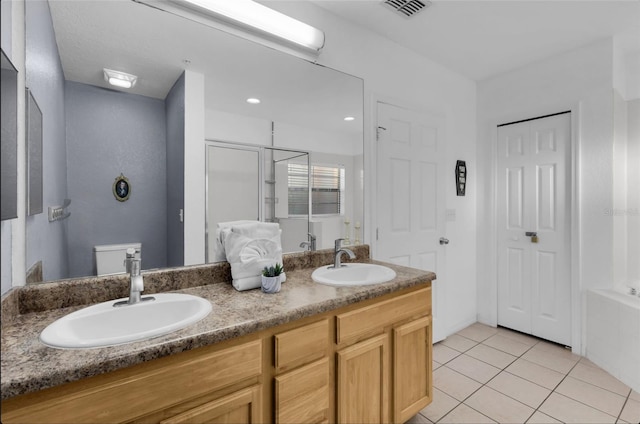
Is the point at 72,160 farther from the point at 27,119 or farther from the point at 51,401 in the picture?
the point at 51,401

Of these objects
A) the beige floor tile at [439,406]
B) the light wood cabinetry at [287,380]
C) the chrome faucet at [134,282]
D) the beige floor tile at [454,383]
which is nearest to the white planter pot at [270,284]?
the light wood cabinetry at [287,380]

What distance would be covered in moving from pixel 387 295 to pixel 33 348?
1.29 meters

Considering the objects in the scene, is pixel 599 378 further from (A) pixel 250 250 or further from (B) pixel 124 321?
(B) pixel 124 321

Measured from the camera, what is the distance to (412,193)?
255 cm

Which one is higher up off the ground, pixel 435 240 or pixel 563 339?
pixel 435 240

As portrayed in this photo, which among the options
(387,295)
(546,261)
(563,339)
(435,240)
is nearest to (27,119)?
(387,295)

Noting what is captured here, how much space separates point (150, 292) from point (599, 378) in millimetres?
2948

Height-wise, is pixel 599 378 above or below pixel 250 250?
below

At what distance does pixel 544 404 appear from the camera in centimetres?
192

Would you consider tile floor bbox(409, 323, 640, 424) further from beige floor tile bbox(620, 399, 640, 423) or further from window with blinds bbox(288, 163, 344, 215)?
window with blinds bbox(288, 163, 344, 215)

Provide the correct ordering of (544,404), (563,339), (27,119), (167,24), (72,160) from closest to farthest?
1. (27,119)
2. (72,160)
3. (167,24)
4. (544,404)
5. (563,339)

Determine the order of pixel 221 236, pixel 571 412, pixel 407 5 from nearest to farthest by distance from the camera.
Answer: pixel 221 236
pixel 571 412
pixel 407 5

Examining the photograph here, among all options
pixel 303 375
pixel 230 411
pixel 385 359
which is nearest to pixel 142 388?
pixel 230 411

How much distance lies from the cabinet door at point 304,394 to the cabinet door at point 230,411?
85mm
